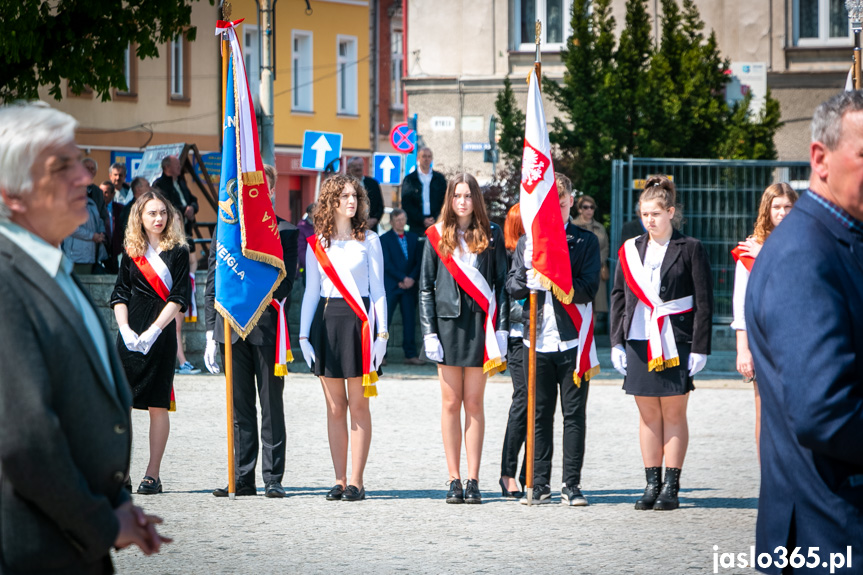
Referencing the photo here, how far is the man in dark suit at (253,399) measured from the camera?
28.5 ft

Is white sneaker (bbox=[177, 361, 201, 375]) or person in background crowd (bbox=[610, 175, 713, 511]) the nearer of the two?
person in background crowd (bbox=[610, 175, 713, 511])

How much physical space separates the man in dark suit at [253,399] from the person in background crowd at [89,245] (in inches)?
280

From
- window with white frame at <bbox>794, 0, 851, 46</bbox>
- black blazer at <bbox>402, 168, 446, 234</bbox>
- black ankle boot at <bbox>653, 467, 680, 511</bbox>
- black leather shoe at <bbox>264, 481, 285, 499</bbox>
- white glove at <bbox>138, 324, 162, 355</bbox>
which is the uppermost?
window with white frame at <bbox>794, 0, 851, 46</bbox>

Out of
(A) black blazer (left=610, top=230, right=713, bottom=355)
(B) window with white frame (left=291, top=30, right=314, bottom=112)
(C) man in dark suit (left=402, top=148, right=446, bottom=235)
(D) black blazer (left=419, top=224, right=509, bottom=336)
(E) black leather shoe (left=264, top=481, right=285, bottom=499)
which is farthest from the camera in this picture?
(B) window with white frame (left=291, top=30, right=314, bottom=112)

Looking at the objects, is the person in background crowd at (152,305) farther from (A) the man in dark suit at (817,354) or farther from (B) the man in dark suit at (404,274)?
(B) the man in dark suit at (404,274)

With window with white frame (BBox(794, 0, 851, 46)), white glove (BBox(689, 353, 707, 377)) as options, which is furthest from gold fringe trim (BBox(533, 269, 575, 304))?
window with white frame (BBox(794, 0, 851, 46))

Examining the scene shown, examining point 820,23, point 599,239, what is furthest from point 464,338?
point 820,23

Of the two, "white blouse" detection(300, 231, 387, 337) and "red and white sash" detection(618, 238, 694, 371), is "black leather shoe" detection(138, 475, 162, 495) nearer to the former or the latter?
"white blouse" detection(300, 231, 387, 337)

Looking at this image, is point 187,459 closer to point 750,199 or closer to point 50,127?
point 50,127

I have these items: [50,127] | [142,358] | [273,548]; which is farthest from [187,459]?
[50,127]

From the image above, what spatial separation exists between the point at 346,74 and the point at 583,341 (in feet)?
119

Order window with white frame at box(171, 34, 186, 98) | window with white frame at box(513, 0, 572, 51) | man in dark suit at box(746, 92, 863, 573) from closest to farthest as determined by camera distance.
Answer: man in dark suit at box(746, 92, 863, 573) → window with white frame at box(513, 0, 572, 51) → window with white frame at box(171, 34, 186, 98)

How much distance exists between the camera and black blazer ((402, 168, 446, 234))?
17312mm

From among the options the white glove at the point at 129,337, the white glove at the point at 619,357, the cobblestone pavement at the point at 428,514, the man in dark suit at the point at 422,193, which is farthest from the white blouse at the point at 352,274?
the man in dark suit at the point at 422,193
